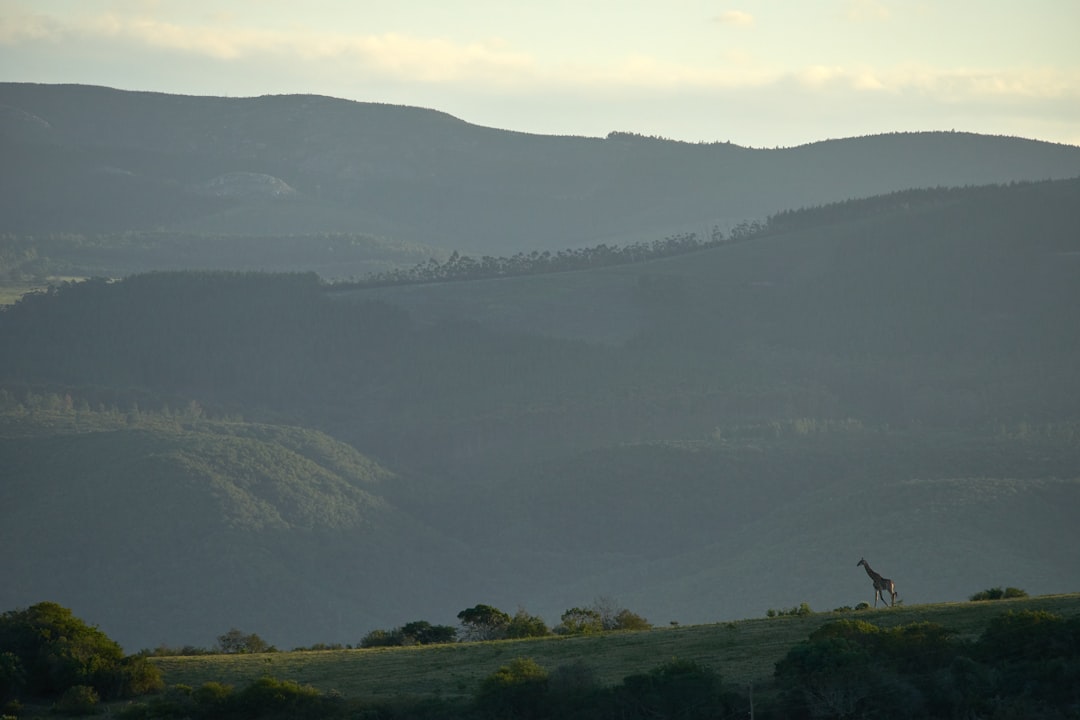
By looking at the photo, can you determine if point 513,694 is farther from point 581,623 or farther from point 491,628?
point 491,628

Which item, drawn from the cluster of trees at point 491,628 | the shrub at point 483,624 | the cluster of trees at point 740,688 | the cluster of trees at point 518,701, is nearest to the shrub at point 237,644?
the cluster of trees at point 491,628

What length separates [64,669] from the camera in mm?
47750

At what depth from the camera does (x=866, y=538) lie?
17138cm

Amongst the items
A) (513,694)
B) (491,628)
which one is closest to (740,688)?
(513,694)

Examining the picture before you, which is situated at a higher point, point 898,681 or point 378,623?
point 898,681

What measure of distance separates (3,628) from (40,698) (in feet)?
12.0

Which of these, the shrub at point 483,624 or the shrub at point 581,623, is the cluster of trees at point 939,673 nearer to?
the shrub at point 581,623

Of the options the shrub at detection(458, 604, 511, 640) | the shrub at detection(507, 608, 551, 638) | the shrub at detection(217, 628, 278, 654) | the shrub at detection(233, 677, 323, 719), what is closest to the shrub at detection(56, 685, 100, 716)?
the shrub at detection(233, 677, 323, 719)

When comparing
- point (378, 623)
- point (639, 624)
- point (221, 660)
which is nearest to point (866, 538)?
point (378, 623)

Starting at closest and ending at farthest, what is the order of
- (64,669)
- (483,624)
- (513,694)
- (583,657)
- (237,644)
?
(513,694) → (64,669) → (583,657) → (483,624) → (237,644)

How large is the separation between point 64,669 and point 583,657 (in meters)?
15.0

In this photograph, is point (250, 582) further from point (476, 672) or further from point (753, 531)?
point (476, 672)

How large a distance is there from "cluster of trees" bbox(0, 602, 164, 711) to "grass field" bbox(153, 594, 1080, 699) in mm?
1653

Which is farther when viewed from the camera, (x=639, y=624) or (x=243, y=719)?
(x=639, y=624)
